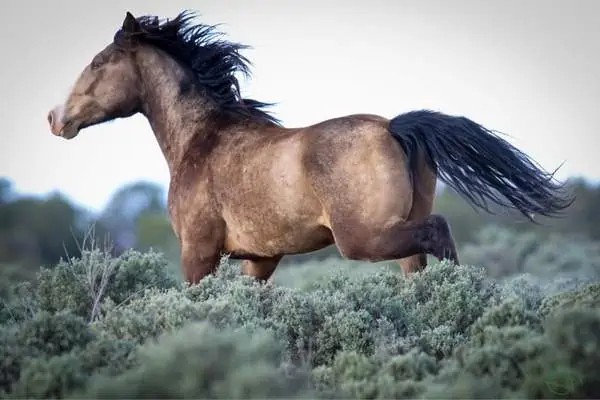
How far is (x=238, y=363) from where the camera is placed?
584 centimetres

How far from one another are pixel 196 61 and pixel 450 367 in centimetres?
458

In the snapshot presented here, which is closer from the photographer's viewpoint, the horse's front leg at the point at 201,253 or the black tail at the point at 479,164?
the black tail at the point at 479,164

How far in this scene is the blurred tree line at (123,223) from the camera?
3612 cm

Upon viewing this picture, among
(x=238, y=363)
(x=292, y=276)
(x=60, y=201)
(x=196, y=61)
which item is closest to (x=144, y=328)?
(x=238, y=363)

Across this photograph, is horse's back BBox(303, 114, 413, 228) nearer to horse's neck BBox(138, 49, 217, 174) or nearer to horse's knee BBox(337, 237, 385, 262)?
horse's knee BBox(337, 237, 385, 262)

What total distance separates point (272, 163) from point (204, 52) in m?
1.75

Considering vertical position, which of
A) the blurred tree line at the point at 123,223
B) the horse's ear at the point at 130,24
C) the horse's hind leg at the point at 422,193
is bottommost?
the horse's hind leg at the point at 422,193

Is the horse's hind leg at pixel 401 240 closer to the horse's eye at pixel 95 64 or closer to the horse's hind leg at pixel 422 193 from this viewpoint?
the horse's hind leg at pixel 422 193

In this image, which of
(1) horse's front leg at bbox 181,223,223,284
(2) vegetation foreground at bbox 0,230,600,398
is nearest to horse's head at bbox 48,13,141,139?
(2) vegetation foreground at bbox 0,230,600,398

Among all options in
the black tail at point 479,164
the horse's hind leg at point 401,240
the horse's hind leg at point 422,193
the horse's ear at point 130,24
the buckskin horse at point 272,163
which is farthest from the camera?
the horse's ear at point 130,24

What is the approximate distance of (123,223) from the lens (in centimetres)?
4997


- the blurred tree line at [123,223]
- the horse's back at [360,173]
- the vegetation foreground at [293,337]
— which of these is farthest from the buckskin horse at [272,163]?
the blurred tree line at [123,223]

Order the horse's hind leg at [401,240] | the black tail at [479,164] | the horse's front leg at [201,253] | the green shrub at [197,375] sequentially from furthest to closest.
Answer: the horse's front leg at [201,253], the black tail at [479,164], the horse's hind leg at [401,240], the green shrub at [197,375]

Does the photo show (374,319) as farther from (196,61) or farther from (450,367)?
(196,61)
